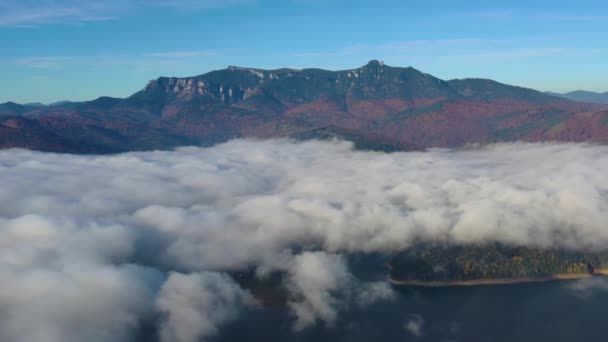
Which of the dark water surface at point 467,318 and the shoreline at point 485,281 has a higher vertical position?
the shoreline at point 485,281

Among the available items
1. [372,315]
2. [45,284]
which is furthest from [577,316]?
[45,284]

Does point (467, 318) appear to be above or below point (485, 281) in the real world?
below

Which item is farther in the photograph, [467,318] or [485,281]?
[485,281]

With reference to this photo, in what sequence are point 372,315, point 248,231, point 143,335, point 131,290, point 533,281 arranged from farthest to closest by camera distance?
1. point 248,231
2. point 533,281
3. point 372,315
4. point 131,290
5. point 143,335

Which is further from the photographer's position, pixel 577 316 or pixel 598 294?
pixel 598 294

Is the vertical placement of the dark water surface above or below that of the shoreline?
below

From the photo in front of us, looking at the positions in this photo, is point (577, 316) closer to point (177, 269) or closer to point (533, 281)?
point (533, 281)

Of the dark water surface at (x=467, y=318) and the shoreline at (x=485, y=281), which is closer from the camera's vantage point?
the dark water surface at (x=467, y=318)

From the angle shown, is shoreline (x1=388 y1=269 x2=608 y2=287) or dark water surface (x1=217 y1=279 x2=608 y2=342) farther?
shoreline (x1=388 y1=269 x2=608 y2=287)
